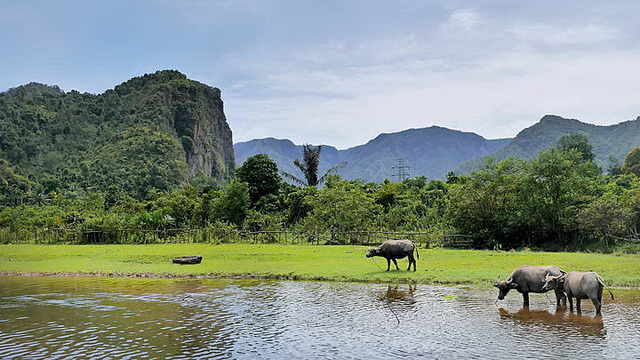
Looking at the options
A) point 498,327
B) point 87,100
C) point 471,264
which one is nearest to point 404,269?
point 471,264

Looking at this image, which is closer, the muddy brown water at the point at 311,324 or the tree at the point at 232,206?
the muddy brown water at the point at 311,324

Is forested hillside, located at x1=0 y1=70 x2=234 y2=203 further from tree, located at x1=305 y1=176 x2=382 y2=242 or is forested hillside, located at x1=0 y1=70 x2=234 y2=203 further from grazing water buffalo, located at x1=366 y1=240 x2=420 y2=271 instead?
grazing water buffalo, located at x1=366 y1=240 x2=420 y2=271

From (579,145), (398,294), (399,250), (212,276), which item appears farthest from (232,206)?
(579,145)

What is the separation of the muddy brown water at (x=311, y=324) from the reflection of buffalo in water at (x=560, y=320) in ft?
0.09

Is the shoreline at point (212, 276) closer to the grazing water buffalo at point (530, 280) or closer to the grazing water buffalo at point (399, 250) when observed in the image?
the grazing water buffalo at point (399, 250)

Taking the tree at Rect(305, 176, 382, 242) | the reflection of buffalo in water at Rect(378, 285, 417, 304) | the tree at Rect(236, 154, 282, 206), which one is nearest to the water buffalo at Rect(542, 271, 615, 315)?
the reflection of buffalo in water at Rect(378, 285, 417, 304)

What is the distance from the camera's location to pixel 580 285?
15734 mm

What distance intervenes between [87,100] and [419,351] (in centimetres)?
19815

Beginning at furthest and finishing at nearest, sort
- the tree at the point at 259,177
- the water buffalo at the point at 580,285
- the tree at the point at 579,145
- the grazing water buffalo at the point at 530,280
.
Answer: the tree at the point at 579,145 < the tree at the point at 259,177 < the grazing water buffalo at the point at 530,280 < the water buffalo at the point at 580,285

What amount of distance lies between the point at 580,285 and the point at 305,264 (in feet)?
53.4

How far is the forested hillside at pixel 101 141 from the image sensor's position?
109125 millimetres

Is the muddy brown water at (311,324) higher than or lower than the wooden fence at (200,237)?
lower

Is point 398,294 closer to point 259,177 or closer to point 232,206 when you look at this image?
point 232,206

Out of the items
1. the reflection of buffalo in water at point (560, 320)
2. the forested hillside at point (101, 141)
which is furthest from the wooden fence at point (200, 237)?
the forested hillside at point (101, 141)
